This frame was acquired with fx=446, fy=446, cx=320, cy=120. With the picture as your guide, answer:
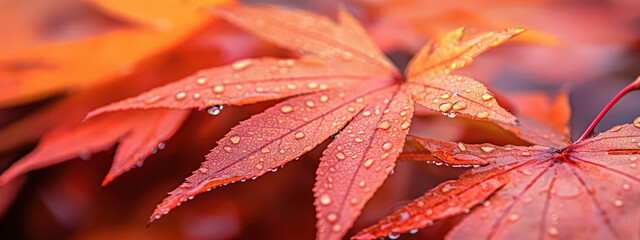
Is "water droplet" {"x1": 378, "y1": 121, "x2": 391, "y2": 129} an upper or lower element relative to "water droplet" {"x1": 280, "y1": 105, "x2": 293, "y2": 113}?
lower

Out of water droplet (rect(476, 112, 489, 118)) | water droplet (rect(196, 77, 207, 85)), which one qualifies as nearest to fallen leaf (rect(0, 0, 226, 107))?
water droplet (rect(196, 77, 207, 85))

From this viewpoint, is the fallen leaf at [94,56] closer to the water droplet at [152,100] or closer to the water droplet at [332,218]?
the water droplet at [152,100]

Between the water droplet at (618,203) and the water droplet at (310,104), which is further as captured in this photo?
the water droplet at (310,104)

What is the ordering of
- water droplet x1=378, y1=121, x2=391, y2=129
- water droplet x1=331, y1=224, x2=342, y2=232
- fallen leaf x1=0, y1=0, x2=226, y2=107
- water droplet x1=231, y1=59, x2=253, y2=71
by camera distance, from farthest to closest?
fallen leaf x1=0, y1=0, x2=226, y2=107 < water droplet x1=231, y1=59, x2=253, y2=71 < water droplet x1=378, y1=121, x2=391, y2=129 < water droplet x1=331, y1=224, x2=342, y2=232

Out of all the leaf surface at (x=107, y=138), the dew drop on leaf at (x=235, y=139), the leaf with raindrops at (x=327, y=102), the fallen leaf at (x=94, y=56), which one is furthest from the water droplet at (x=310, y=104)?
the fallen leaf at (x=94, y=56)

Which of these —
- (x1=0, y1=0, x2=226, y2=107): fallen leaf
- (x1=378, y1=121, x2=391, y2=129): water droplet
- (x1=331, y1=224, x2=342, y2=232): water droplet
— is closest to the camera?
(x1=331, y1=224, x2=342, y2=232): water droplet

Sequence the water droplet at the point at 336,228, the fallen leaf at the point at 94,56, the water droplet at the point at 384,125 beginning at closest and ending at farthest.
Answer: the water droplet at the point at 336,228
the water droplet at the point at 384,125
the fallen leaf at the point at 94,56

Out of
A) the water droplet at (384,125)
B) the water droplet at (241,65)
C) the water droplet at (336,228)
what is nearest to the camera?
the water droplet at (336,228)

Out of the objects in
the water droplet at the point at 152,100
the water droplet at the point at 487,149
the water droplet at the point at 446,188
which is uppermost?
the water droplet at the point at 152,100

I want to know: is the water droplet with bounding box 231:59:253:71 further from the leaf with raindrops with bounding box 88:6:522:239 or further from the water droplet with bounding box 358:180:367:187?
the water droplet with bounding box 358:180:367:187
